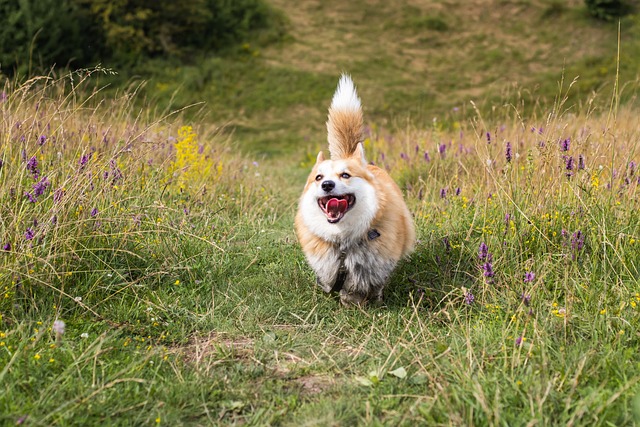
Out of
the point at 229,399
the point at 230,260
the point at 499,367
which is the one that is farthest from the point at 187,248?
the point at 499,367

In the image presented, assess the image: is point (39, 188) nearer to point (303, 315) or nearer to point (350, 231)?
point (303, 315)

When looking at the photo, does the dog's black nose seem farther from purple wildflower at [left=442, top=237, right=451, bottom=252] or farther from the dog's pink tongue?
purple wildflower at [left=442, top=237, right=451, bottom=252]

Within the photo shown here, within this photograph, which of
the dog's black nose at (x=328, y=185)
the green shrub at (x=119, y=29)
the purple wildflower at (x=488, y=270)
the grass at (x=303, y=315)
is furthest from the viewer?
the green shrub at (x=119, y=29)

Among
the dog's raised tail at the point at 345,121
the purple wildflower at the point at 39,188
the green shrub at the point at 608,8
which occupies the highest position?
the green shrub at the point at 608,8

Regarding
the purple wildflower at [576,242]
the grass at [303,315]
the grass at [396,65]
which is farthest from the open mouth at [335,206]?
the grass at [396,65]

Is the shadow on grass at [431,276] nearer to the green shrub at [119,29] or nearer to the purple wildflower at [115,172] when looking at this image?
the purple wildflower at [115,172]

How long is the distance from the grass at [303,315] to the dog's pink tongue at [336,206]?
66 centimetres

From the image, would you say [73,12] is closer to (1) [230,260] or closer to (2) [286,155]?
(2) [286,155]

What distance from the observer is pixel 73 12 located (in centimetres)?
1300

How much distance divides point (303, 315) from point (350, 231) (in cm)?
63

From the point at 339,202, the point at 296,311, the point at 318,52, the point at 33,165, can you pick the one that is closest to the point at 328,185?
the point at 339,202

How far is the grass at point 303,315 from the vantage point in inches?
97.0

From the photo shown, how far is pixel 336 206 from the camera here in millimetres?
3506

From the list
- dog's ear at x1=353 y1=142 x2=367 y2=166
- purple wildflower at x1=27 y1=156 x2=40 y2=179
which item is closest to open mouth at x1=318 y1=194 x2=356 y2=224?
dog's ear at x1=353 y1=142 x2=367 y2=166
